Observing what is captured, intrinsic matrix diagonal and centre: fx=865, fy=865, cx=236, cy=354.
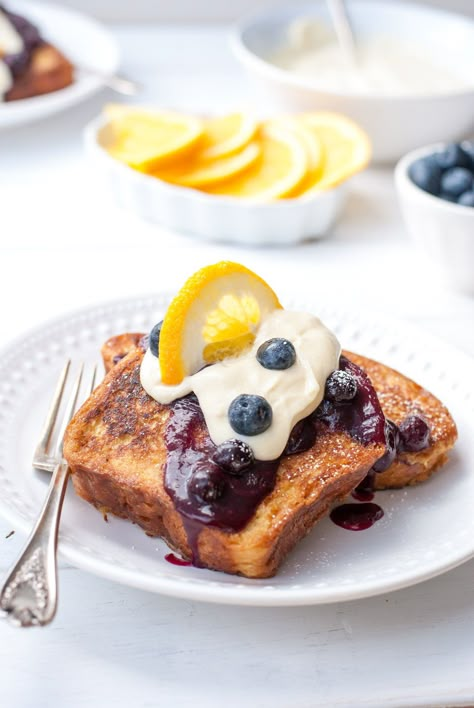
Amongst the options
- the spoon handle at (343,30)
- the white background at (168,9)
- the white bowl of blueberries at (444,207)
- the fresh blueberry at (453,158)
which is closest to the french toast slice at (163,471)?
the white bowl of blueberries at (444,207)

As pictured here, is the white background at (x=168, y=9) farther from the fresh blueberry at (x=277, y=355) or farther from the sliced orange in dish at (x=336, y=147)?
the fresh blueberry at (x=277, y=355)

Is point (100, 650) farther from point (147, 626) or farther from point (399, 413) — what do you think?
point (399, 413)

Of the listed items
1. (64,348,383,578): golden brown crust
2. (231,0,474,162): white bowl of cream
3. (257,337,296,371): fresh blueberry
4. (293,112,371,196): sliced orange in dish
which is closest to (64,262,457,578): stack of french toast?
(64,348,383,578): golden brown crust

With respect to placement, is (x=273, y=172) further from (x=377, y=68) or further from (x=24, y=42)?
(x=24, y=42)

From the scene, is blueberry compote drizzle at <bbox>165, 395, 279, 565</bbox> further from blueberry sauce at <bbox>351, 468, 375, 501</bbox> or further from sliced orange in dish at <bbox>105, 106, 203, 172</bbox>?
sliced orange in dish at <bbox>105, 106, 203, 172</bbox>

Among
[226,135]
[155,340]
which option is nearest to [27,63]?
[226,135]

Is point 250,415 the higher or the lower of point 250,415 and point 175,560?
the higher

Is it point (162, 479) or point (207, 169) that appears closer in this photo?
point (162, 479)
